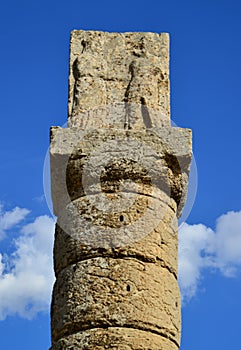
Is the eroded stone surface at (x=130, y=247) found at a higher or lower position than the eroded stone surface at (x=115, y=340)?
higher

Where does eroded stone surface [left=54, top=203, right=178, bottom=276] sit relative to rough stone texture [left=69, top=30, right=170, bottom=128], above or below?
below

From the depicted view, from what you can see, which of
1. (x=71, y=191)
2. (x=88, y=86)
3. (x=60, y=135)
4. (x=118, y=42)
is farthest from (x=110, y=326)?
(x=118, y=42)

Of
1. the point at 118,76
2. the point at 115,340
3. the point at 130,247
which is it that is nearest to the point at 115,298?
the point at 115,340

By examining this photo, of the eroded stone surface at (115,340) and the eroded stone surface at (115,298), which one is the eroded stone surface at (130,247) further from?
the eroded stone surface at (115,340)

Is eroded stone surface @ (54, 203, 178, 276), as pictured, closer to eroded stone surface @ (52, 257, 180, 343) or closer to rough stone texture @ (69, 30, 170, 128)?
eroded stone surface @ (52, 257, 180, 343)

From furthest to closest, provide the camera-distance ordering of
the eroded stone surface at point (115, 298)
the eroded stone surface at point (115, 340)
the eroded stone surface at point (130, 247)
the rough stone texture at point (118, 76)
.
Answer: the rough stone texture at point (118, 76) < the eroded stone surface at point (130, 247) < the eroded stone surface at point (115, 298) < the eroded stone surface at point (115, 340)

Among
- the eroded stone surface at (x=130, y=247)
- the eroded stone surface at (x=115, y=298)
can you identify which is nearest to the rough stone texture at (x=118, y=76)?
the eroded stone surface at (x=130, y=247)

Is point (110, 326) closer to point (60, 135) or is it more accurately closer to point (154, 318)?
point (154, 318)

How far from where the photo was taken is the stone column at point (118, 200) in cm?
696

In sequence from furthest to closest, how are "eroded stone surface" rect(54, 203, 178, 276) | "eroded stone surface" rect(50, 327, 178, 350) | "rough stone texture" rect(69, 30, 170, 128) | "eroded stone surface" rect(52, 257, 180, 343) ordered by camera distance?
"rough stone texture" rect(69, 30, 170, 128) < "eroded stone surface" rect(54, 203, 178, 276) < "eroded stone surface" rect(52, 257, 180, 343) < "eroded stone surface" rect(50, 327, 178, 350)

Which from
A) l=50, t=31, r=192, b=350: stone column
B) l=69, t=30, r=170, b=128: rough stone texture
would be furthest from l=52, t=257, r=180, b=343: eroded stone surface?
l=69, t=30, r=170, b=128: rough stone texture

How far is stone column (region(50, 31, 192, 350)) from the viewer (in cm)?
696

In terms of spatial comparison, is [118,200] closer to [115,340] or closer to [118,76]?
[115,340]

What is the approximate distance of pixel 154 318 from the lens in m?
6.96
